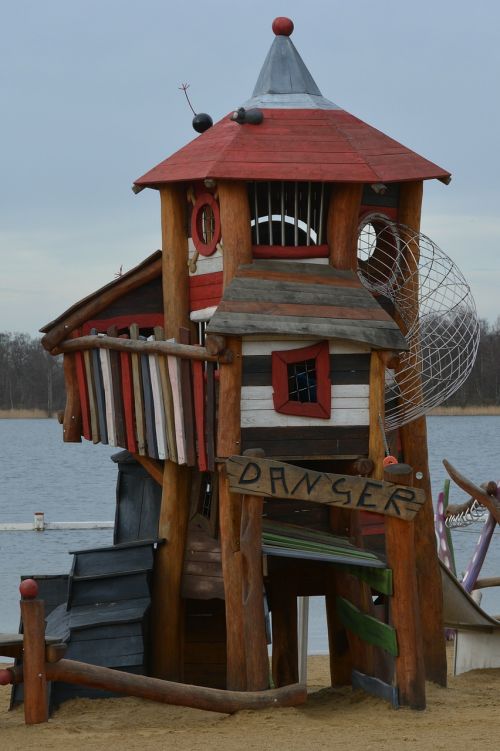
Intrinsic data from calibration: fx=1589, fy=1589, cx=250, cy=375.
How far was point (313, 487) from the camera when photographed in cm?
1234

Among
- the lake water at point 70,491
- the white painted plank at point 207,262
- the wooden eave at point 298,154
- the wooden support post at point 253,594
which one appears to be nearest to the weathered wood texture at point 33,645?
the wooden support post at point 253,594

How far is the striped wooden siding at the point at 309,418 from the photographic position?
13.1 metres

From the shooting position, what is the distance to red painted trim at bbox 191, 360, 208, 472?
13.3 meters

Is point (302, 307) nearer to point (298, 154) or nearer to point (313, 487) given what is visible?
point (298, 154)

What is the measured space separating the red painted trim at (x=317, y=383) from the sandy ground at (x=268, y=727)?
2403 millimetres

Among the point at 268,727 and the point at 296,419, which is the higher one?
the point at 296,419

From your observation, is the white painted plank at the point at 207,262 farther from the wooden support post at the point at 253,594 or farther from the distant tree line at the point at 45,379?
the distant tree line at the point at 45,379

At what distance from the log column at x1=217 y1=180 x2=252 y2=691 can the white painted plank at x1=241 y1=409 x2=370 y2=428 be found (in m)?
0.12

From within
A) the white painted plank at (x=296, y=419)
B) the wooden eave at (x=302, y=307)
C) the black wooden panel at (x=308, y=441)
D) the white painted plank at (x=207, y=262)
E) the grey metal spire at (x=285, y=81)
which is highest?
the grey metal spire at (x=285, y=81)

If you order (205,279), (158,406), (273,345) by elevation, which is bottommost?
(158,406)

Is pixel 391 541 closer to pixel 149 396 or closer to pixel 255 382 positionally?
pixel 255 382

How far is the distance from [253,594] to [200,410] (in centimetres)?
168

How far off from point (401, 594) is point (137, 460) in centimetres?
388

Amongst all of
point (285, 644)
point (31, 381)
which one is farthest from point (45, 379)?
point (285, 644)
